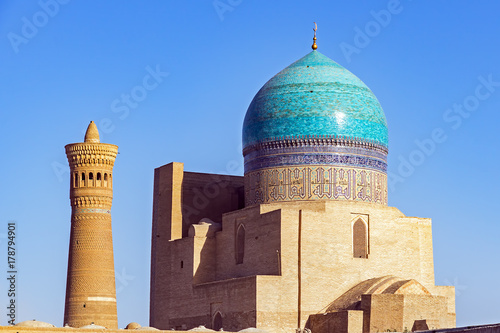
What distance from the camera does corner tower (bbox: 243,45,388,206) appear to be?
952 inches

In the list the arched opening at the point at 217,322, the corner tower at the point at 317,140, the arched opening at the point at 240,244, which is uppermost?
the corner tower at the point at 317,140

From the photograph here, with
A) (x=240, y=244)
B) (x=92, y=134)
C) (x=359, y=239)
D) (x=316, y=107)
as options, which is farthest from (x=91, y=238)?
(x=359, y=239)

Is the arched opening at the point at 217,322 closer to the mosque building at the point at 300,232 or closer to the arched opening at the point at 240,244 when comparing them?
the mosque building at the point at 300,232

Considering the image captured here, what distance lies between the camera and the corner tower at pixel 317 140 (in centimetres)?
2417

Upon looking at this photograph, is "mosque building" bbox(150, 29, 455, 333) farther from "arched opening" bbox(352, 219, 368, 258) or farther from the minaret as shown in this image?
the minaret

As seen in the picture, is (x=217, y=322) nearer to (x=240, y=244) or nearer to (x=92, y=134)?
(x=240, y=244)

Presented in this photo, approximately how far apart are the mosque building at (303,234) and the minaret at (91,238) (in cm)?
233

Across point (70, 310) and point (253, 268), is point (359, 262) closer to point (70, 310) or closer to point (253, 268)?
point (253, 268)

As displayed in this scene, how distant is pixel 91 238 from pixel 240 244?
573cm

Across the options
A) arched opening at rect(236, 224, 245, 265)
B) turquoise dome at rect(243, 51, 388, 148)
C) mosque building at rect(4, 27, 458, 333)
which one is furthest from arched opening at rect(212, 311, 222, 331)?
turquoise dome at rect(243, 51, 388, 148)

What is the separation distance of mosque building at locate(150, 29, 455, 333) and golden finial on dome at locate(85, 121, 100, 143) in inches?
162

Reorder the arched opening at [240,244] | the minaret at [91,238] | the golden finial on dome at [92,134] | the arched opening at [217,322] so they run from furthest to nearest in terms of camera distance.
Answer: the golden finial on dome at [92,134], the minaret at [91,238], the arched opening at [240,244], the arched opening at [217,322]

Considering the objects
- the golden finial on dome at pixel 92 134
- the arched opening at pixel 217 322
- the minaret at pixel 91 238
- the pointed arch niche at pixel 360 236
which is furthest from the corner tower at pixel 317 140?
the golden finial on dome at pixel 92 134

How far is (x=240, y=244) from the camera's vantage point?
24.7 meters
